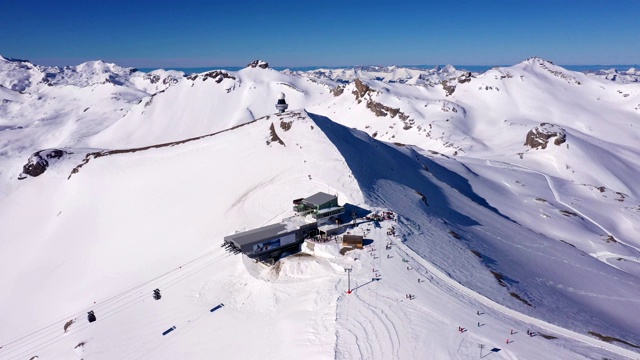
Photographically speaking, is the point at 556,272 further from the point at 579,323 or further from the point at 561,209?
the point at 561,209

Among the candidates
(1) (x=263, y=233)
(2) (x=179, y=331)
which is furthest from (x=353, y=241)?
(2) (x=179, y=331)

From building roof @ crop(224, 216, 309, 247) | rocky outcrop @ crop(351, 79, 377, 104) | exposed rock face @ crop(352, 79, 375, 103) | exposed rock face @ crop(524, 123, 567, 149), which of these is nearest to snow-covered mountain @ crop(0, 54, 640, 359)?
building roof @ crop(224, 216, 309, 247)

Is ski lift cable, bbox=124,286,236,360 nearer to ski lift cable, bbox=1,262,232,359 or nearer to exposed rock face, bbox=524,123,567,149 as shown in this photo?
ski lift cable, bbox=1,262,232,359

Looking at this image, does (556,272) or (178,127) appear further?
(178,127)

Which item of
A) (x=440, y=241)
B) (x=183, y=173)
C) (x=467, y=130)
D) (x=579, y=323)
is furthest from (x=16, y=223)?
(x=467, y=130)

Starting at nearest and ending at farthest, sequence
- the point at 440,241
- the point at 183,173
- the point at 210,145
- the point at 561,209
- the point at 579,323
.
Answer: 1. the point at 579,323
2. the point at 440,241
3. the point at 183,173
4. the point at 210,145
5. the point at 561,209
